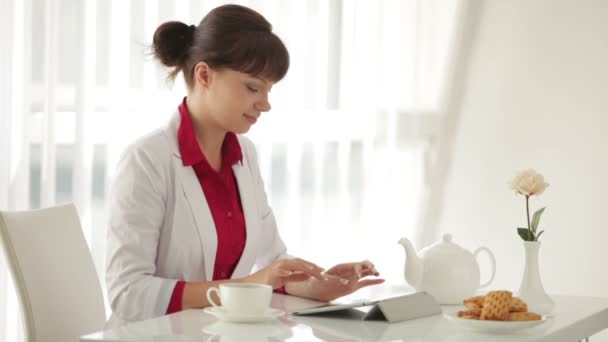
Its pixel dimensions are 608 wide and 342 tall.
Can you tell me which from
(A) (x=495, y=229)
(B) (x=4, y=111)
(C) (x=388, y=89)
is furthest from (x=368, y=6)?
(B) (x=4, y=111)

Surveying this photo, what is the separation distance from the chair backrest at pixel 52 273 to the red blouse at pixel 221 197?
314 mm

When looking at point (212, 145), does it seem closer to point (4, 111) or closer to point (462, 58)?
point (4, 111)

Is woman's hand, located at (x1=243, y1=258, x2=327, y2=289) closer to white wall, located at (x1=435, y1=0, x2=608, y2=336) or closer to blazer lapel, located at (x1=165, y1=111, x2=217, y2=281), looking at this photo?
blazer lapel, located at (x1=165, y1=111, x2=217, y2=281)

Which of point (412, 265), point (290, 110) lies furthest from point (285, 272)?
point (290, 110)

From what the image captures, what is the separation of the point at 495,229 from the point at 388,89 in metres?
0.86

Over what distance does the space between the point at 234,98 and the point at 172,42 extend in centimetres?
24

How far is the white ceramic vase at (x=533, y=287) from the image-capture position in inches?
85.6

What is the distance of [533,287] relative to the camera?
2191 mm

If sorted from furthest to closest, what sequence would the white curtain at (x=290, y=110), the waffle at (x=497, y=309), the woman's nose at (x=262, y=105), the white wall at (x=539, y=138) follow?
the white wall at (x=539, y=138) < the white curtain at (x=290, y=110) < the woman's nose at (x=262, y=105) < the waffle at (x=497, y=309)

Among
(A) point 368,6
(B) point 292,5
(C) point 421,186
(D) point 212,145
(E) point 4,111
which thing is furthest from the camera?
(C) point 421,186

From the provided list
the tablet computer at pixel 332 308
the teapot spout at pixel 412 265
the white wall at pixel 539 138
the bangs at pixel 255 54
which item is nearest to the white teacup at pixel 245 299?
the tablet computer at pixel 332 308

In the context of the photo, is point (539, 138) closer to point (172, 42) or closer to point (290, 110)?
point (290, 110)

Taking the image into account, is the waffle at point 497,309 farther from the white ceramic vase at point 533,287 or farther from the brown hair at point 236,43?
the brown hair at point 236,43

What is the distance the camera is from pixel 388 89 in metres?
4.68
